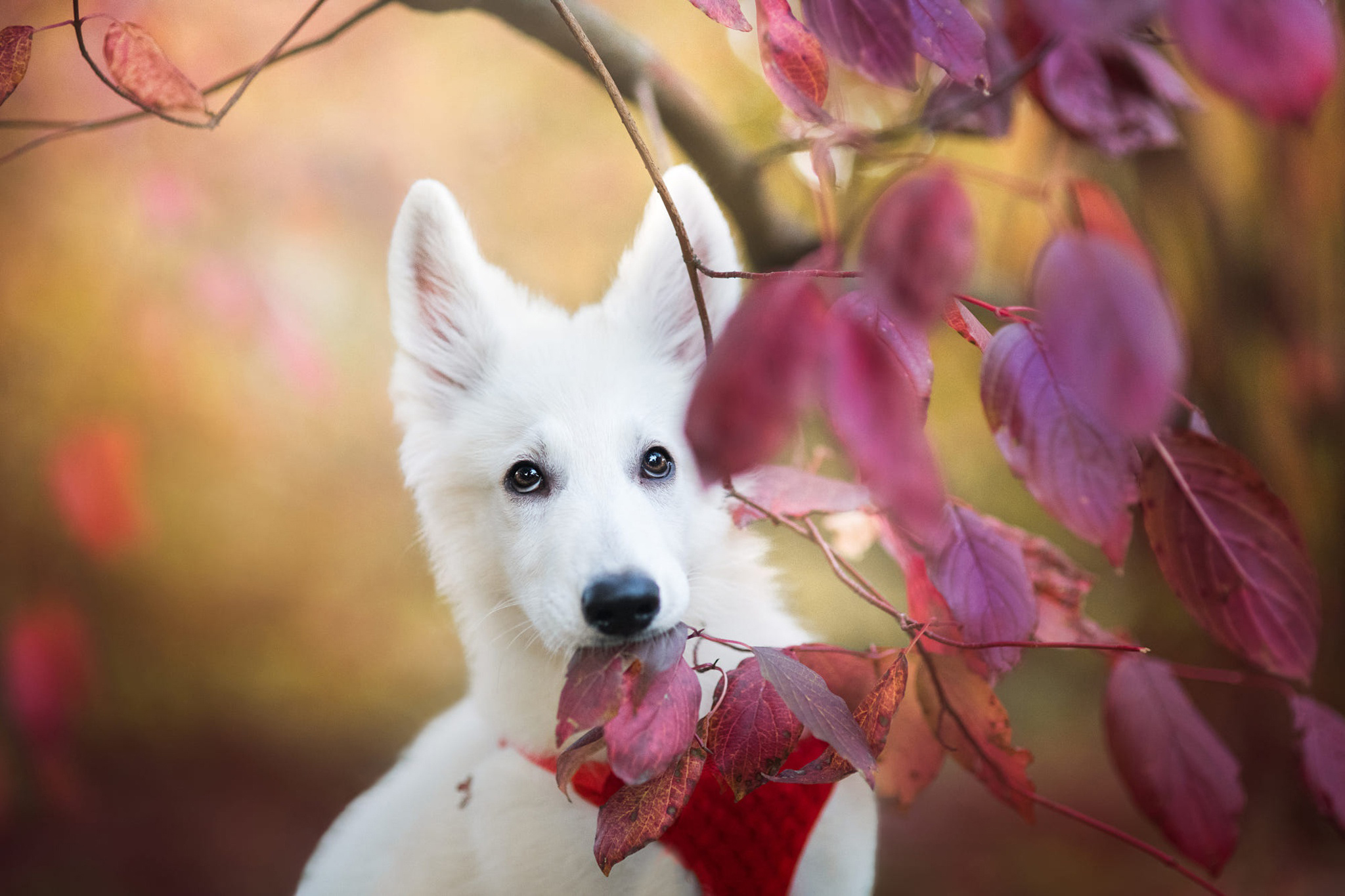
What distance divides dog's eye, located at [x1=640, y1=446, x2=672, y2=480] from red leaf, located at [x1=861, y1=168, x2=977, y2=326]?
58 centimetres

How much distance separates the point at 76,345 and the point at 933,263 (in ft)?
5.31

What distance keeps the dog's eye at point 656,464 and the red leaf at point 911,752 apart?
392 mm

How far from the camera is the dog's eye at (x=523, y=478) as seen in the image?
1.00m

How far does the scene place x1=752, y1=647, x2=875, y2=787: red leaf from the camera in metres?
0.63

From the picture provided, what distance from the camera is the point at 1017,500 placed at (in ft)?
6.41

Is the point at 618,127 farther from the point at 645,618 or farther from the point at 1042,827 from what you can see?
the point at 1042,827

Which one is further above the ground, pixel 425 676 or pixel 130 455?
pixel 130 455

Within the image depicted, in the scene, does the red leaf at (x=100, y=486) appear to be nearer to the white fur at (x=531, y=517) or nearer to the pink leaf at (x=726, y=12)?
the white fur at (x=531, y=517)

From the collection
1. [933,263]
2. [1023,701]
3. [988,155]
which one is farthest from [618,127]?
[1023,701]

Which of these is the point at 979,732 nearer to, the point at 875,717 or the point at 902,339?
the point at 875,717

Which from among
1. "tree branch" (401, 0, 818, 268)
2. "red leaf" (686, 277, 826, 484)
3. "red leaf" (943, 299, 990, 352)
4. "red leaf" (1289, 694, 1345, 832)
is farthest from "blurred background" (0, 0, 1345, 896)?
"red leaf" (686, 277, 826, 484)

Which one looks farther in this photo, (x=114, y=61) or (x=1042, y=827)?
(x=1042, y=827)

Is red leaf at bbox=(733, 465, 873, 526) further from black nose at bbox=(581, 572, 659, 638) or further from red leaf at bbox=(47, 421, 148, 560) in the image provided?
red leaf at bbox=(47, 421, 148, 560)

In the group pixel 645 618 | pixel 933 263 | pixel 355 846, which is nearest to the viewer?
pixel 933 263
